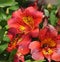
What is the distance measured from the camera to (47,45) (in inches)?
30.2

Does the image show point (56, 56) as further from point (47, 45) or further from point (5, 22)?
point (5, 22)

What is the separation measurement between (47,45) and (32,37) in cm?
5

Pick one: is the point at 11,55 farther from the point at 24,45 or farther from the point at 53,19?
the point at 53,19

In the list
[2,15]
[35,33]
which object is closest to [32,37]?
[35,33]

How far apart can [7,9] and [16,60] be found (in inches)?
8.1

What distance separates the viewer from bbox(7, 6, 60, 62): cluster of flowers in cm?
74

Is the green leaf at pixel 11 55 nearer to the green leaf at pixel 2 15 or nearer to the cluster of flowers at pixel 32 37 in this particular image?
the cluster of flowers at pixel 32 37

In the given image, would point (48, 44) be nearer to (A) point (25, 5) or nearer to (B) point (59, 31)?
(B) point (59, 31)

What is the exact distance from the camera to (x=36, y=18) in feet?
2.56

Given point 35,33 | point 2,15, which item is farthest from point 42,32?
point 2,15

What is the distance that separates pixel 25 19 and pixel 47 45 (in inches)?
3.9

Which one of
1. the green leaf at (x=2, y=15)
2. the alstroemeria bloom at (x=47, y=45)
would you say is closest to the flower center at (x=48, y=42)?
the alstroemeria bloom at (x=47, y=45)

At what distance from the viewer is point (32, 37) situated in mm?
749

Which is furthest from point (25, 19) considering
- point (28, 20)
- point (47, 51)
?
point (47, 51)
